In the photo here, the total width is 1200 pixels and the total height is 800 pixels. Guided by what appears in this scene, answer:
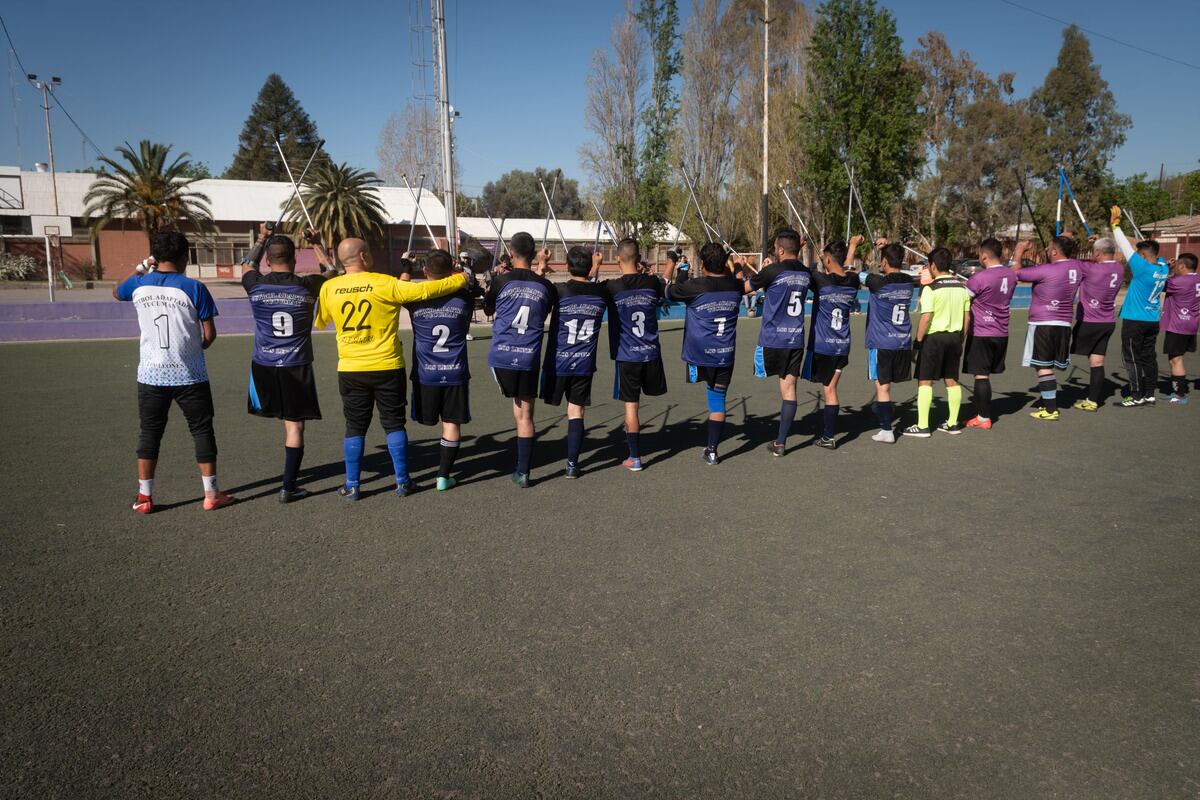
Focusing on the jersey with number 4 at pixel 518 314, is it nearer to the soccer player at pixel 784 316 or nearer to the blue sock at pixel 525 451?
the blue sock at pixel 525 451

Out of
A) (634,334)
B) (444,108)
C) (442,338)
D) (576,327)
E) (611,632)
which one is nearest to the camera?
(611,632)

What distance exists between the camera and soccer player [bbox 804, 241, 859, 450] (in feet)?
24.4

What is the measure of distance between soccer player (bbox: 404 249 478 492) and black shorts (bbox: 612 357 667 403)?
144 cm

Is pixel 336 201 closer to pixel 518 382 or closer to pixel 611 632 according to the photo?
pixel 518 382

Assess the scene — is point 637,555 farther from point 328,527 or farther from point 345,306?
point 345,306

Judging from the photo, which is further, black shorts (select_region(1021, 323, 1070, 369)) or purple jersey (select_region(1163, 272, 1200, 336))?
purple jersey (select_region(1163, 272, 1200, 336))

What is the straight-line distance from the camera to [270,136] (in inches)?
3061

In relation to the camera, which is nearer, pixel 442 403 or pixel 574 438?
pixel 442 403

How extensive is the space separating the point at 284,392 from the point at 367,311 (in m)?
0.95

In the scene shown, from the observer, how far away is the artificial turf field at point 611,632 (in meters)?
2.83

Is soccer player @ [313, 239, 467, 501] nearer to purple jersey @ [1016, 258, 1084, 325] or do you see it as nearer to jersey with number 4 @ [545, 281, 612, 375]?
jersey with number 4 @ [545, 281, 612, 375]

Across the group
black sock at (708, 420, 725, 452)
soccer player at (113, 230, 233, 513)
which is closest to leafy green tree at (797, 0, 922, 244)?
black sock at (708, 420, 725, 452)

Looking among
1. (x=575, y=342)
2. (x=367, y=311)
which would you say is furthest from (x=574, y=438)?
(x=367, y=311)

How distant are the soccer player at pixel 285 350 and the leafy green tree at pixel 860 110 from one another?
2998 centimetres
